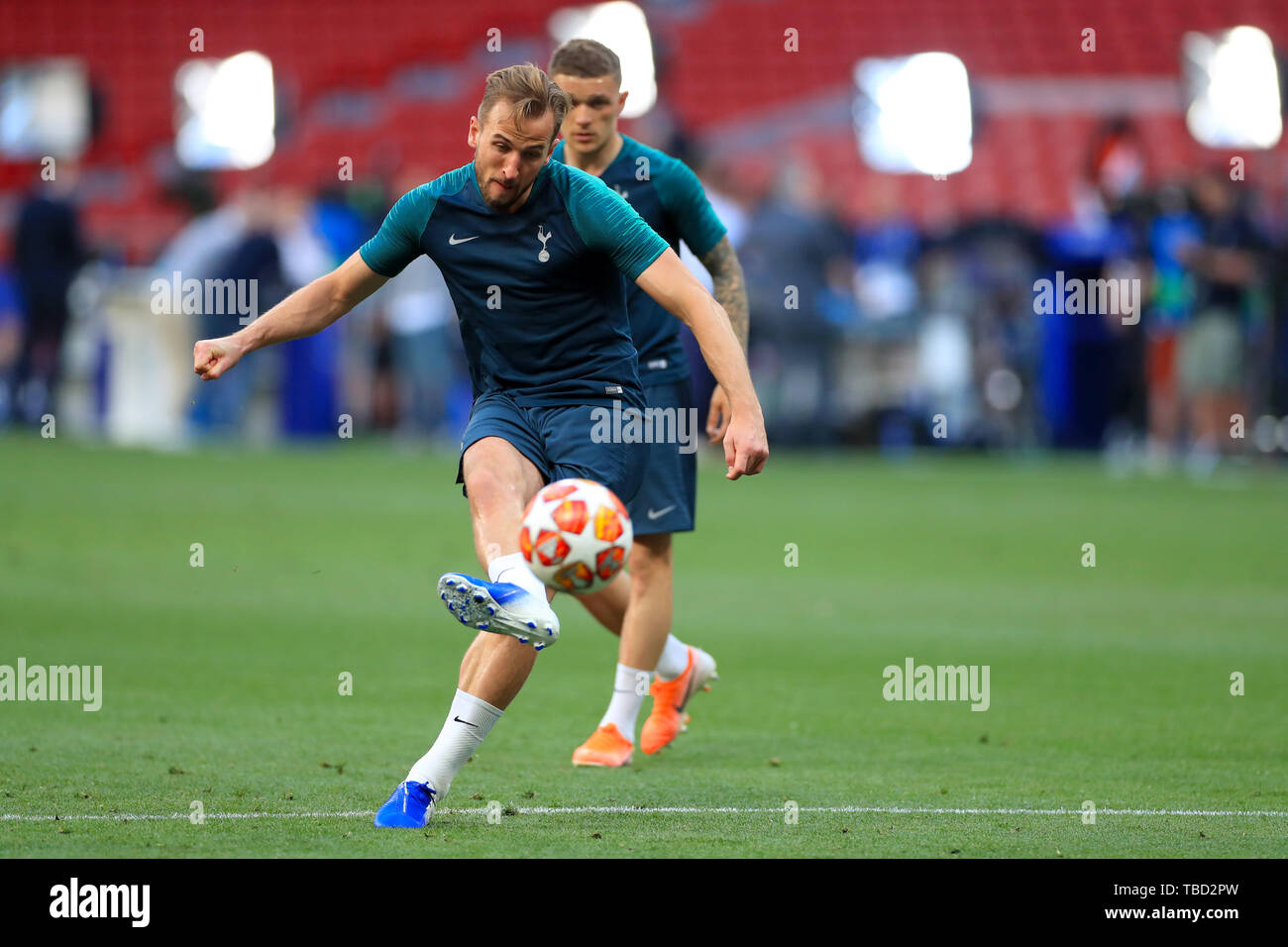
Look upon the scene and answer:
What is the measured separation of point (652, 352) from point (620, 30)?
2521 cm

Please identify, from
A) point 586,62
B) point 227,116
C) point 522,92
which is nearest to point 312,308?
point 522,92

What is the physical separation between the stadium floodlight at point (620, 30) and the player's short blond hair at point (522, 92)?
85.0 feet

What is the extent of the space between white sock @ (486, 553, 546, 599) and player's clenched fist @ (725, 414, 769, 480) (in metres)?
0.65

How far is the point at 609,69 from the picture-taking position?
729 cm

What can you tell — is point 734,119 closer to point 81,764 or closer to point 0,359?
point 0,359

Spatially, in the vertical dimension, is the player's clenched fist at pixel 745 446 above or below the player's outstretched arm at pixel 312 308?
below

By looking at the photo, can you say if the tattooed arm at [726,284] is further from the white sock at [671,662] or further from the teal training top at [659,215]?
the white sock at [671,662]

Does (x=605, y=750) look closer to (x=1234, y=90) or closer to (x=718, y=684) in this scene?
(x=718, y=684)

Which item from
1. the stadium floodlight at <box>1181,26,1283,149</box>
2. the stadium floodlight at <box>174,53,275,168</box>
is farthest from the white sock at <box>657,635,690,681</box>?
the stadium floodlight at <box>174,53,275,168</box>

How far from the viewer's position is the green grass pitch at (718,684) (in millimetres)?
5949

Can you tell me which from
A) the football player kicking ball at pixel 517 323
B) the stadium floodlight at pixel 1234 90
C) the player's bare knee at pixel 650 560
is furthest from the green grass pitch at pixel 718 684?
the stadium floodlight at pixel 1234 90

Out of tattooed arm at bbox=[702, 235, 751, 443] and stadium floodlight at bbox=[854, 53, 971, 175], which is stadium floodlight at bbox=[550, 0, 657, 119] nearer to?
stadium floodlight at bbox=[854, 53, 971, 175]
